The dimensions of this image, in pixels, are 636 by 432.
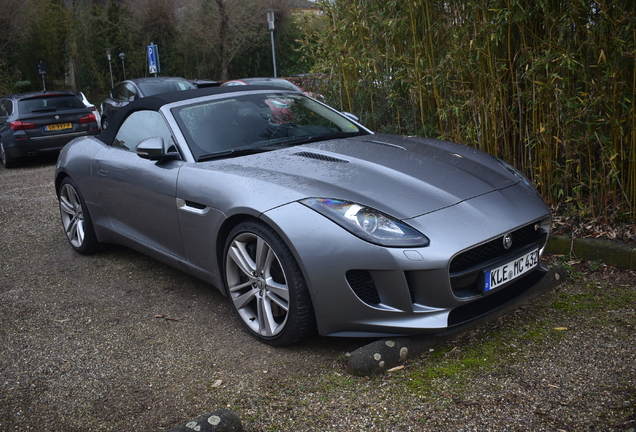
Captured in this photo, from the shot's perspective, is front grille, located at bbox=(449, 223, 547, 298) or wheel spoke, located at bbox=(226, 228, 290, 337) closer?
front grille, located at bbox=(449, 223, 547, 298)

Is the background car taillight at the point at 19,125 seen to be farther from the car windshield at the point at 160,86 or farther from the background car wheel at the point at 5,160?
the car windshield at the point at 160,86

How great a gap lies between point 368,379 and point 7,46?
96.6 feet

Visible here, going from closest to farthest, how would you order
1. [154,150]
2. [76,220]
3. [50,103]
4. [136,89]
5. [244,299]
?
[244,299]
[154,150]
[76,220]
[50,103]
[136,89]

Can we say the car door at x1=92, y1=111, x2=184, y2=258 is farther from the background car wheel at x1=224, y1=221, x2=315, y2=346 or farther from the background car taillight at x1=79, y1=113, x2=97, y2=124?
the background car taillight at x1=79, y1=113, x2=97, y2=124

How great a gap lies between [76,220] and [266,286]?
2724 millimetres

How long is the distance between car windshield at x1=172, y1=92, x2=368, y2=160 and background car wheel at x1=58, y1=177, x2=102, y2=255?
155 cm

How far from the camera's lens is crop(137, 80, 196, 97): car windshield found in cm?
1310

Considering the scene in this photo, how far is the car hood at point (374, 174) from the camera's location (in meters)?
3.03

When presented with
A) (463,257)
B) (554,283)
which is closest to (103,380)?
(463,257)

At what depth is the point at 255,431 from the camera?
96.7 inches

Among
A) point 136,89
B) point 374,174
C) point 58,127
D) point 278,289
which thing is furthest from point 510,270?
point 136,89

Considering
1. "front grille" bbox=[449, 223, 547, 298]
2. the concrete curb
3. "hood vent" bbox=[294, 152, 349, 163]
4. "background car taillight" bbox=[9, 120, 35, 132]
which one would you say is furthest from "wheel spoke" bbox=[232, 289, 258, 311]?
"background car taillight" bbox=[9, 120, 35, 132]

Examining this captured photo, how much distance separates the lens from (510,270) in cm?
302

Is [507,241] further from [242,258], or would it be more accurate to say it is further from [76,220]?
[76,220]
